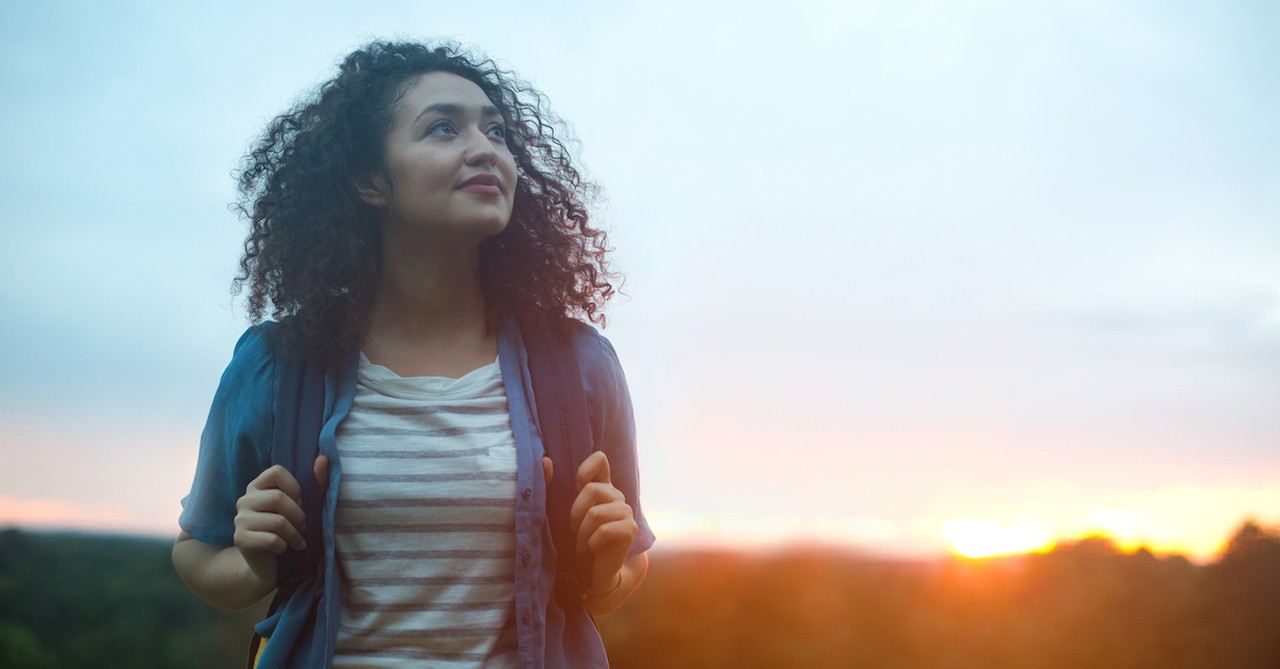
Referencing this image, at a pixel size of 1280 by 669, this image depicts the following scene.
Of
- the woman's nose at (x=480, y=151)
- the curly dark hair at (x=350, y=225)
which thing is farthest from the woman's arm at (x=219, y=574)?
the woman's nose at (x=480, y=151)

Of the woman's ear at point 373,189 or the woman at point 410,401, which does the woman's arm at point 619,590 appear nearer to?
the woman at point 410,401

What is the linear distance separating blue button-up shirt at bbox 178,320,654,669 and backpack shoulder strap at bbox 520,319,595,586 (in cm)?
2

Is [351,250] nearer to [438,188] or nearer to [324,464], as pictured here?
[438,188]

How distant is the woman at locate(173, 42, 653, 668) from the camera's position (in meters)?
1.30

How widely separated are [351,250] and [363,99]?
0.91 feet

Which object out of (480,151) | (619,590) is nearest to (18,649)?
(619,590)

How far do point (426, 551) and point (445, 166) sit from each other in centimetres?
58

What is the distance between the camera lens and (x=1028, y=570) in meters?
4.12

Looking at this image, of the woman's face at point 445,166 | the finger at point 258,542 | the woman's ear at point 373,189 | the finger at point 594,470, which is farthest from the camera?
the woman's ear at point 373,189

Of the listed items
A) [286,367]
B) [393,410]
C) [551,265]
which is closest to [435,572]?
[393,410]

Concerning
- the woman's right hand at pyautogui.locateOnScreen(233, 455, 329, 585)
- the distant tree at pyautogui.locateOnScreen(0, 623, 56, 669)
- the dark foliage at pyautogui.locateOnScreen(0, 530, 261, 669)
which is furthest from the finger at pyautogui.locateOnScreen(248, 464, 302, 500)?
the distant tree at pyautogui.locateOnScreen(0, 623, 56, 669)

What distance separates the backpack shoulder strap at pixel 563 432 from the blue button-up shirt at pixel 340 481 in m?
0.02

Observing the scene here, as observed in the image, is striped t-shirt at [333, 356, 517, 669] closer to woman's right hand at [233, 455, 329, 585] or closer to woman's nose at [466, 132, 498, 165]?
woman's right hand at [233, 455, 329, 585]

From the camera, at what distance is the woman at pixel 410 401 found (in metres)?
1.30
